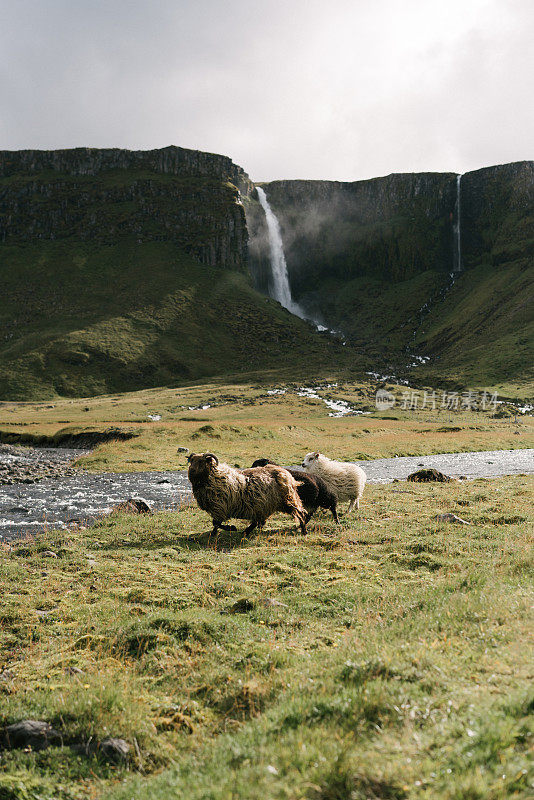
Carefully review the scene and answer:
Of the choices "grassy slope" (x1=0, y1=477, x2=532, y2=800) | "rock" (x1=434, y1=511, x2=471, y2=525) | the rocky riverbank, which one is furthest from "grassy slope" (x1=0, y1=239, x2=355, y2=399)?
"grassy slope" (x1=0, y1=477, x2=532, y2=800)

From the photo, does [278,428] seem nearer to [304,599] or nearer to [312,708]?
[304,599]

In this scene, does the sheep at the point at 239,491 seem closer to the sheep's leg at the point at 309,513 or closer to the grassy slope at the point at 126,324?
the sheep's leg at the point at 309,513

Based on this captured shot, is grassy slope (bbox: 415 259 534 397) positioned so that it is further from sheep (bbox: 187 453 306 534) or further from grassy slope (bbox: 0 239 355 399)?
sheep (bbox: 187 453 306 534)

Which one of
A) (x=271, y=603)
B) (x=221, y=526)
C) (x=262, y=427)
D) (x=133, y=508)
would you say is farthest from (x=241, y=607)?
(x=262, y=427)

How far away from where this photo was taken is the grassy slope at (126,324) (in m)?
136

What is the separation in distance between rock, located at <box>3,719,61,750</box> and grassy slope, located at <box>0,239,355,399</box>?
12689 cm

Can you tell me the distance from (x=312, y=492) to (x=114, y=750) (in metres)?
12.4

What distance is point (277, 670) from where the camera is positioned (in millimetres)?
6602

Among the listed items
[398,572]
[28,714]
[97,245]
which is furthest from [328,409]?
[97,245]

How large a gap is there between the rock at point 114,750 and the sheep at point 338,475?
1284 cm

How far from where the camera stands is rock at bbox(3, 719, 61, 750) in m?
5.70

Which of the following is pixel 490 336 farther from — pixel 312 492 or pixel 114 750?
pixel 114 750

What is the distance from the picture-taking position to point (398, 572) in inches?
448

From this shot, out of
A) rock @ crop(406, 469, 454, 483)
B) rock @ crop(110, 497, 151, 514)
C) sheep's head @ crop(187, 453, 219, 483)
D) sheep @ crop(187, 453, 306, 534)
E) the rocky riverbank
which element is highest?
sheep's head @ crop(187, 453, 219, 483)
